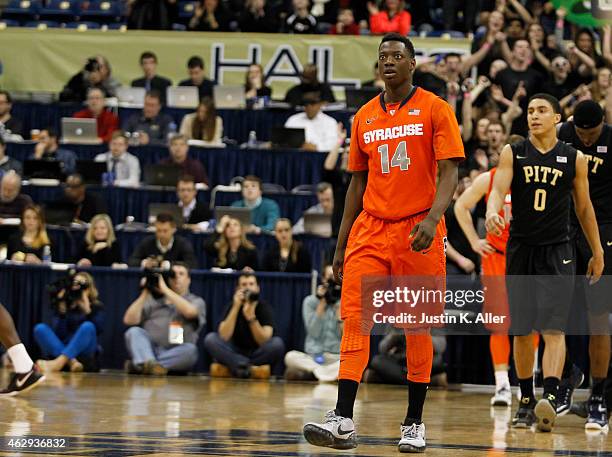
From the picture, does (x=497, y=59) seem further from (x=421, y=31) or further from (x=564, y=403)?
(x=564, y=403)

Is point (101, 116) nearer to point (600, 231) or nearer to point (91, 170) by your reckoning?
point (91, 170)

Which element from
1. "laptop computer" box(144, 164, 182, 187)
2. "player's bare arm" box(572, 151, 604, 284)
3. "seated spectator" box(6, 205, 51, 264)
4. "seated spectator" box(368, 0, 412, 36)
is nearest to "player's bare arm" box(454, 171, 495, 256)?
"player's bare arm" box(572, 151, 604, 284)

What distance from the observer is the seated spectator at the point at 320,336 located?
12.5 meters

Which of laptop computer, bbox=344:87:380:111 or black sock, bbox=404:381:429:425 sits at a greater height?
laptop computer, bbox=344:87:380:111

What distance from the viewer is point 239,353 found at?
42.0 feet

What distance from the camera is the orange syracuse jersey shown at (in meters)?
6.36

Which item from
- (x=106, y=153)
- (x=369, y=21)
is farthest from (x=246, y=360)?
(x=369, y=21)

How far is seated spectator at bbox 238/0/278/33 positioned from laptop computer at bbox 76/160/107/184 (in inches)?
175

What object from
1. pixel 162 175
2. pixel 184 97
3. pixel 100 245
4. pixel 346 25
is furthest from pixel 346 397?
pixel 346 25

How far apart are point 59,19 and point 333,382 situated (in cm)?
1033

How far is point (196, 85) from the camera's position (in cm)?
1766

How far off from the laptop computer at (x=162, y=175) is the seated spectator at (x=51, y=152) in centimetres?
117

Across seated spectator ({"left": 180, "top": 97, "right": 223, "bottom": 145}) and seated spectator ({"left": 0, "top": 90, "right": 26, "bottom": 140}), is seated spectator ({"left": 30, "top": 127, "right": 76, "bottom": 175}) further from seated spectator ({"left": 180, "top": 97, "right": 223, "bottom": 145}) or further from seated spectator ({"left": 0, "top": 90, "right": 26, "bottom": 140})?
seated spectator ({"left": 180, "top": 97, "right": 223, "bottom": 145})

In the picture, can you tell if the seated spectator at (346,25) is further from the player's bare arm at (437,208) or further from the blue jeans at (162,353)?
the player's bare arm at (437,208)
